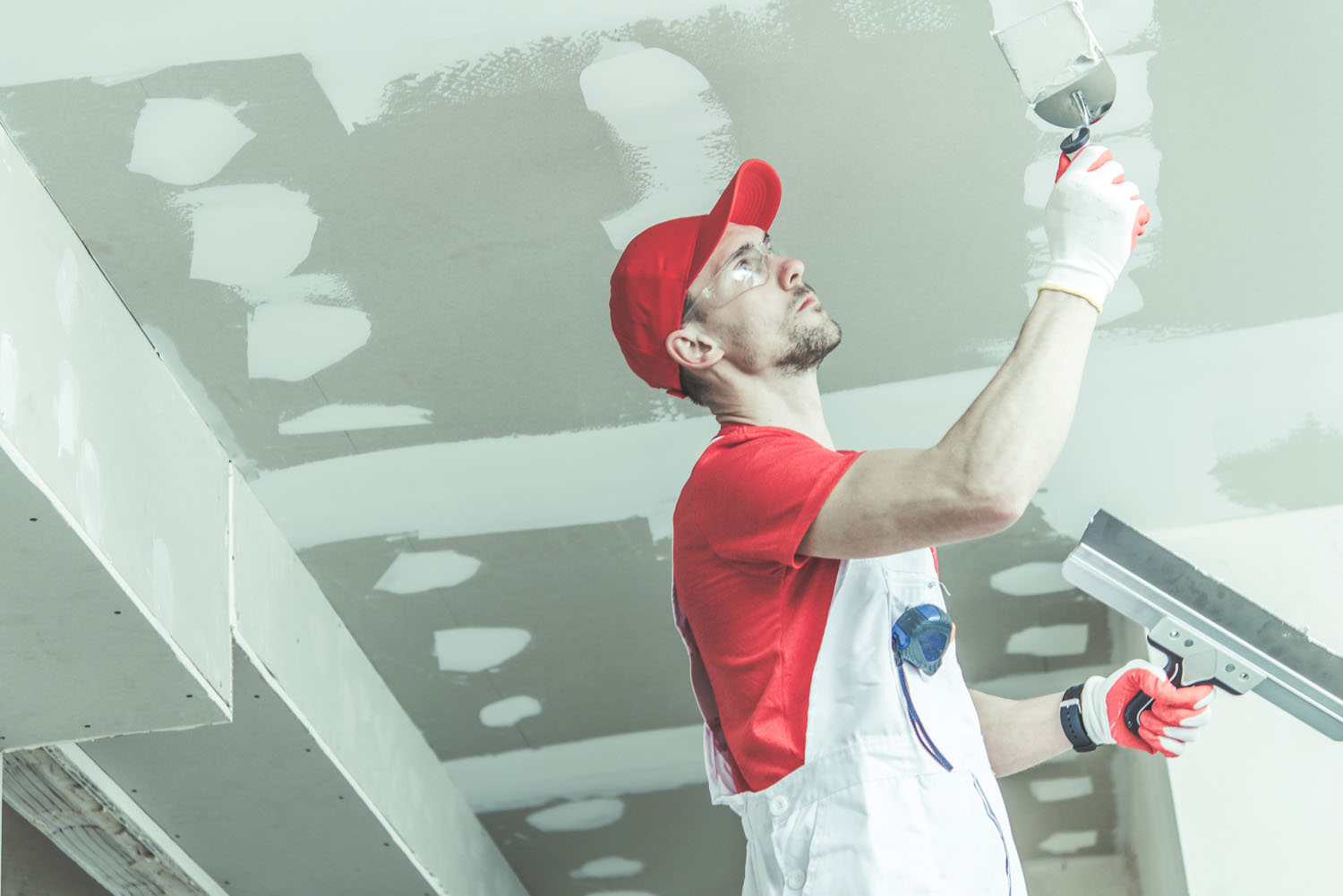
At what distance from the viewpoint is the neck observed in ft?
6.91

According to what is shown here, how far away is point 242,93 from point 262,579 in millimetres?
997

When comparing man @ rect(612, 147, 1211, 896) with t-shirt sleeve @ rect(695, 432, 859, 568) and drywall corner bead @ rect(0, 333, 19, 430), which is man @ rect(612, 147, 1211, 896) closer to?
t-shirt sleeve @ rect(695, 432, 859, 568)

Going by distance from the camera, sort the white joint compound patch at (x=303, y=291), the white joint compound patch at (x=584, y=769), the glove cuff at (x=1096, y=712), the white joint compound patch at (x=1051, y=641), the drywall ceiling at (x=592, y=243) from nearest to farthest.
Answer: the drywall ceiling at (x=592, y=243)
the glove cuff at (x=1096, y=712)
the white joint compound patch at (x=303, y=291)
the white joint compound patch at (x=1051, y=641)
the white joint compound patch at (x=584, y=769)

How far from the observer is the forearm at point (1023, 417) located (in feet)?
5.31

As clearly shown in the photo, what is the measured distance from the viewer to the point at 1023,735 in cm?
220

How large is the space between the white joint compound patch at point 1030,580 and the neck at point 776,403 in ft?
3.87

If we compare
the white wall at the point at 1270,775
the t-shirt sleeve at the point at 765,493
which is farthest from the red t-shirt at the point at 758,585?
the white wall at the point at 1270,775

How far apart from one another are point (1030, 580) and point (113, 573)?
1.99m

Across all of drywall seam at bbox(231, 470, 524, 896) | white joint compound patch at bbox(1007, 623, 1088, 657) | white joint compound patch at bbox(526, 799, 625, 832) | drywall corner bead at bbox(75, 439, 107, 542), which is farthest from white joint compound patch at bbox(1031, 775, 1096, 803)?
drywall corner bead at bbox(75, 439, 107, 542)

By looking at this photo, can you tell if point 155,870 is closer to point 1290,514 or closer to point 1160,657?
point 1160,657

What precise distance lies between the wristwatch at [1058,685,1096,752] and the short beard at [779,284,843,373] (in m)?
0.64

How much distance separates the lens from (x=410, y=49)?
201 cm

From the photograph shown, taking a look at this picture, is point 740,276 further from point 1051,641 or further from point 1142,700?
point 1051,641

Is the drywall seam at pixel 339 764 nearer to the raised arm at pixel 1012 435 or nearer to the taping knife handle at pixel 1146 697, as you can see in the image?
the raised arm at pixel 1012 435
